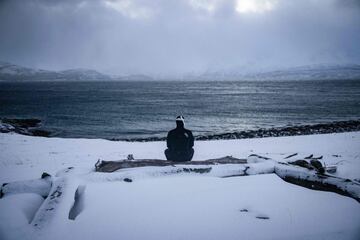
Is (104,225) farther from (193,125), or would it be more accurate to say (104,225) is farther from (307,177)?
(193,125)

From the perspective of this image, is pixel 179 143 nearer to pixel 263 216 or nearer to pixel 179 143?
pixel 179 143

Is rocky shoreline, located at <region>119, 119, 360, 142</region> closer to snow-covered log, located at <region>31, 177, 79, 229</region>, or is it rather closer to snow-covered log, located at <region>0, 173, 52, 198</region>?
snow-covered log, located at <region>0, 173, 52, 198</region>

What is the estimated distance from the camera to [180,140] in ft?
25.0

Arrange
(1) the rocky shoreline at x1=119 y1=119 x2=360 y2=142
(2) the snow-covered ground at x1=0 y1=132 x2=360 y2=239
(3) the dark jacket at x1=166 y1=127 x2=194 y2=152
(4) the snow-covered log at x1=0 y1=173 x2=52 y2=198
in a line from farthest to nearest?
(1) the rocky shoreline at x1=119 y1=119 x2=360 y2=142 → (3) the dark jacket at x1=166 y1=127 x2=194 y2=152 → (4) the snow-covered log at x1=0 y1=173 x2=52 y2=198 → (2) the snow-covered ground at x1=0 y1=132 x2=360 y2=239

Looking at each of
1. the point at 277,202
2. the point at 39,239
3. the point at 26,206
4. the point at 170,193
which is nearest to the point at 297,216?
the point at 277,202

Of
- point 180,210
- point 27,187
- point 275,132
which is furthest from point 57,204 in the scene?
point 275,132

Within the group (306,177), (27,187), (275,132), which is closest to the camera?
(27,187)

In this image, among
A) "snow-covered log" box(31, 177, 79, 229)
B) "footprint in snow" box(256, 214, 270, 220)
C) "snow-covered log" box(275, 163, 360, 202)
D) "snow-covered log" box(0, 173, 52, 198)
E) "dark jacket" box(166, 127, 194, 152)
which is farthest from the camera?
"dark jacket" box(166, 127, 194, 152)

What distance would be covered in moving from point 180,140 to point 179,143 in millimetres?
97

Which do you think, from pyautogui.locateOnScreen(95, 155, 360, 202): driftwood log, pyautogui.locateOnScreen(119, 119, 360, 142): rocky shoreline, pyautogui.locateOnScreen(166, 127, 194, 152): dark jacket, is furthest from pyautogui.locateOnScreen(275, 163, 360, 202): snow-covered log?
pyautogui.locateOnScreen(119, 119, 360, 142): rocky shoreline

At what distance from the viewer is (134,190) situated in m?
4.45

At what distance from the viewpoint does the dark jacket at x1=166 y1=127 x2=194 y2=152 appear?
24.9ft

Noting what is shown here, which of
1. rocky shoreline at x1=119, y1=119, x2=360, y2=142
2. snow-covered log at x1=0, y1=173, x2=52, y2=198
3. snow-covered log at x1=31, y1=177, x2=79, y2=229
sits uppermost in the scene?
snow-covered log at x1=31, y1=177, x2=79, y2=229

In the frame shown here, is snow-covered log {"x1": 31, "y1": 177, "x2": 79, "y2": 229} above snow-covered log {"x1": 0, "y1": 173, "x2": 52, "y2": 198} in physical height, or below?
above
